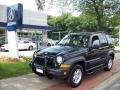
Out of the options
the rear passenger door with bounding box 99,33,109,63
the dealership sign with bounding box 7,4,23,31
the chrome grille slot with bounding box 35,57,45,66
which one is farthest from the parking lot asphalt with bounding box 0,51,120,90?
the dealership sign with bounding box 7,4,23,31

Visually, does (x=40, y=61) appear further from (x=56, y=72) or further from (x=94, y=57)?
(x=94, y=57)

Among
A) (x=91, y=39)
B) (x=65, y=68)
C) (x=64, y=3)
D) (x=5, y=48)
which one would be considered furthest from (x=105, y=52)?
(x=5, y=48)

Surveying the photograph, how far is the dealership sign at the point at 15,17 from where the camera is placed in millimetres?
13844

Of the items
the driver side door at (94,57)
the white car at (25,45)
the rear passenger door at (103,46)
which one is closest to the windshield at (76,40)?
the driver side door at (94,57)

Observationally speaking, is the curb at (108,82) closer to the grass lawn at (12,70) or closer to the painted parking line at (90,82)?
the painted parking line at (90,82)

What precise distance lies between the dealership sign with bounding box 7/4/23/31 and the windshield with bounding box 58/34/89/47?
16.8 ft

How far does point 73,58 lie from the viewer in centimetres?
779

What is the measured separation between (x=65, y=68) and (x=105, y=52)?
3.42 metres

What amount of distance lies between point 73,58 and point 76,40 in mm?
1646

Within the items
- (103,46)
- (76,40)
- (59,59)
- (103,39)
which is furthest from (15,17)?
(59,59)

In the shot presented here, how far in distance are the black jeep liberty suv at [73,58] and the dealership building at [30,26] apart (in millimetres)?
21382

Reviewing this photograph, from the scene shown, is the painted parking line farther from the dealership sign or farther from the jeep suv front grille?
the dealership sign

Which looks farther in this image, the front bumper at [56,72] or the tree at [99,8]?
the tree at [99,8]

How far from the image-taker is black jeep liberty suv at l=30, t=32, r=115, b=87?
7520 mm
